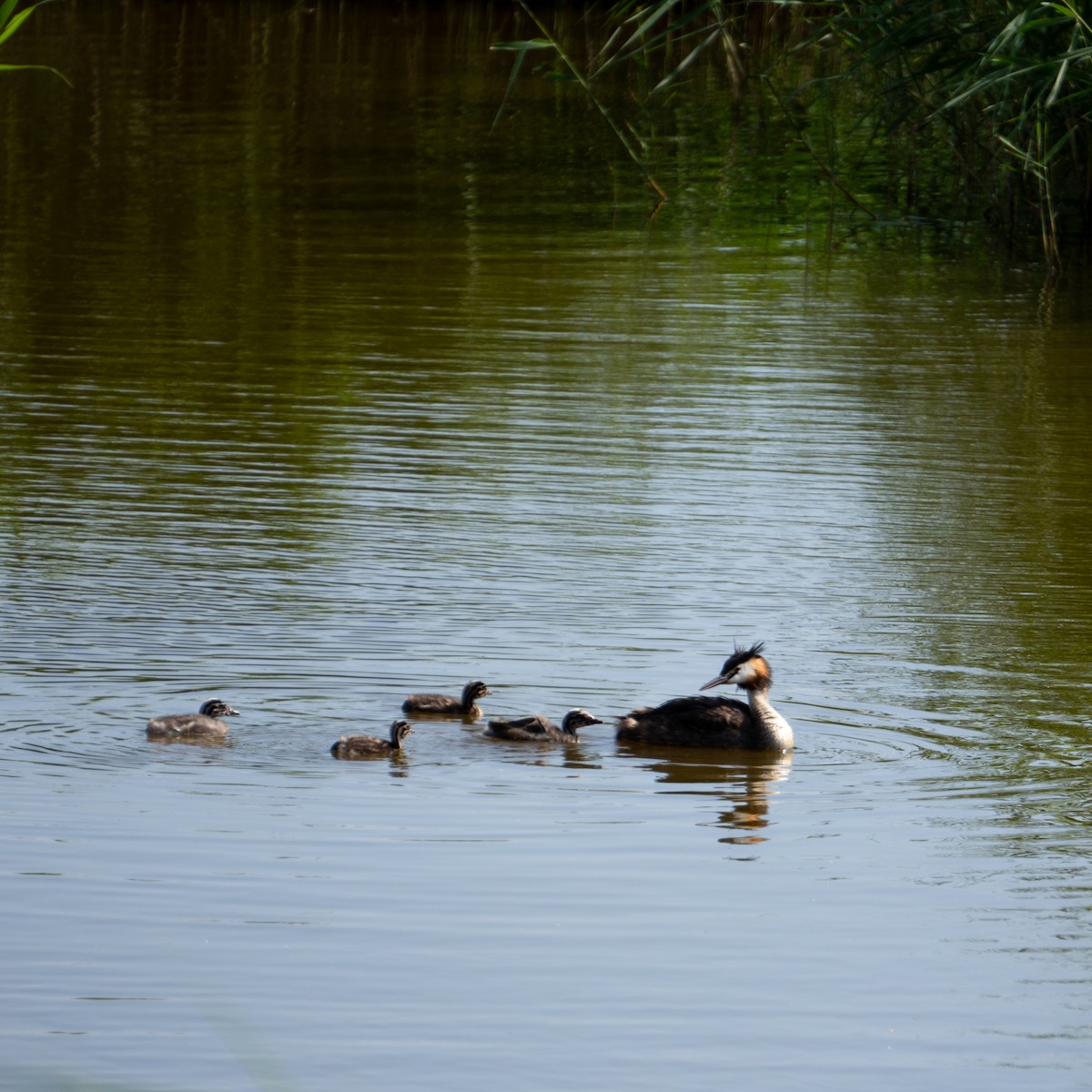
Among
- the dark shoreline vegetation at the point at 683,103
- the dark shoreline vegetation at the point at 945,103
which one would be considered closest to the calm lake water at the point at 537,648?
the dark shoreline vegetation at the point at 945,103

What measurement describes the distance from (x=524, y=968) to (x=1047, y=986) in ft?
3.90

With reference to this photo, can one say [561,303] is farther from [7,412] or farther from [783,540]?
[783,540]

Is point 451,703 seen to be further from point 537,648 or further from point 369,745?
point 537,648

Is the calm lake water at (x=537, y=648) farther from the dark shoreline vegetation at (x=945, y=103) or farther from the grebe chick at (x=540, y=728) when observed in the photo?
the dark shoreline vegetation at (x=945, y=103)

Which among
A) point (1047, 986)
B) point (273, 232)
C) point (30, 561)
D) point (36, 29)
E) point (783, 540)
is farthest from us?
point (36, 29)

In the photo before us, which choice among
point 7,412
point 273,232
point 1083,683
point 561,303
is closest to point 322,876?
point 1083,683

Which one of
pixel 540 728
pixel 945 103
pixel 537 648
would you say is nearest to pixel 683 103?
pixel 945 103

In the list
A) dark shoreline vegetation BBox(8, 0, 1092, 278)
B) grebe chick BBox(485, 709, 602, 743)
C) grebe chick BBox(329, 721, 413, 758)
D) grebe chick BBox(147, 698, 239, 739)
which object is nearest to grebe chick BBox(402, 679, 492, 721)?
grebe chick BBox(485, 709, 602, 743)

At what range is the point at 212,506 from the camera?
391 inches

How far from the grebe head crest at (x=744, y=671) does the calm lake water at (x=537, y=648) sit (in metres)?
0.23

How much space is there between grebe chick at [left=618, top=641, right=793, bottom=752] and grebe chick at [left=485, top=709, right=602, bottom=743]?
0.51ft

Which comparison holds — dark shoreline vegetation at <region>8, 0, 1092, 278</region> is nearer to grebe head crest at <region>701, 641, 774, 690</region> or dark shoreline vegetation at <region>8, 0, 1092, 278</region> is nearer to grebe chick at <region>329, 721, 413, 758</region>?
grebe chick at <region>329, 721, 413, 758</region>

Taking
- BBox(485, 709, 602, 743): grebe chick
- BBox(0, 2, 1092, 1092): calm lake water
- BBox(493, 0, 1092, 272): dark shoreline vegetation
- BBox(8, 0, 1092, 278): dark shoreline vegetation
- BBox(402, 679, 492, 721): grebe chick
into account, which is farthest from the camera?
BBox(8, 0, 1092, 278): dark shoreline vegetation

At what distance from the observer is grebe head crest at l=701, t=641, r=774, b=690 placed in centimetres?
700
